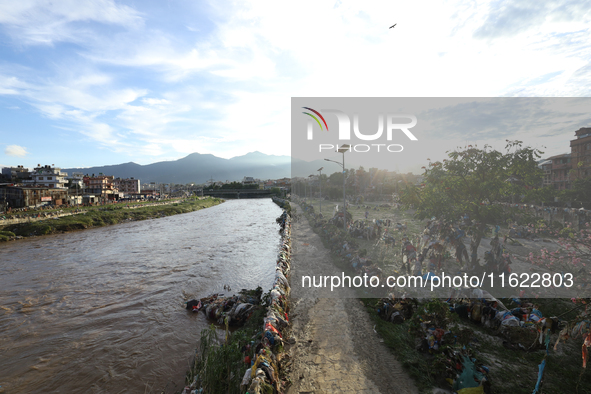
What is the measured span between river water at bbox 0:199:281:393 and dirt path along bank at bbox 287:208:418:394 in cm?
393

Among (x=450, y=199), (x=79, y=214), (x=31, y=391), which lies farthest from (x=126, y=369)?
(x=79, y=214)

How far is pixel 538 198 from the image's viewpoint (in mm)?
10203

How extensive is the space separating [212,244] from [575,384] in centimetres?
2561

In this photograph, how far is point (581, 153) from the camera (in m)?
10.0

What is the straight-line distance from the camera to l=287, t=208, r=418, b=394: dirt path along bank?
668cm

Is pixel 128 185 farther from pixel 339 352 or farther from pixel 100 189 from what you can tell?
pixel 339 352

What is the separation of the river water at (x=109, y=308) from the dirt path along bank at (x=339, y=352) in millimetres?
3929

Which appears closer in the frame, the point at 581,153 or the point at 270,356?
the point at 270,356

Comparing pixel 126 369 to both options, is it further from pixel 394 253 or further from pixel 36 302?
pixel 394 253

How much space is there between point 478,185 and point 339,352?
9.62 meters

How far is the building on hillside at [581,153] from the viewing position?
31.0 ft

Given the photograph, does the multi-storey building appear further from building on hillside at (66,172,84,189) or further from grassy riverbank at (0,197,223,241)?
grassy riverbank at (0,197,223,241)

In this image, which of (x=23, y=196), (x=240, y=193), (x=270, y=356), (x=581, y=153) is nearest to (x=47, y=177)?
(x=23, y=196)

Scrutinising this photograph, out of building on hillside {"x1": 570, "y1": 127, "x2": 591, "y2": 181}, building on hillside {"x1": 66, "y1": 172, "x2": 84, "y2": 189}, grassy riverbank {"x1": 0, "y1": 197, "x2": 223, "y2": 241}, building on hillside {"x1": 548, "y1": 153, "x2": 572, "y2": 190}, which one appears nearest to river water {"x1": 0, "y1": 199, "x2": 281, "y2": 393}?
grassy riverbank {"x1": 0, "y1": 197, "x2": 223, "y2": 241}
